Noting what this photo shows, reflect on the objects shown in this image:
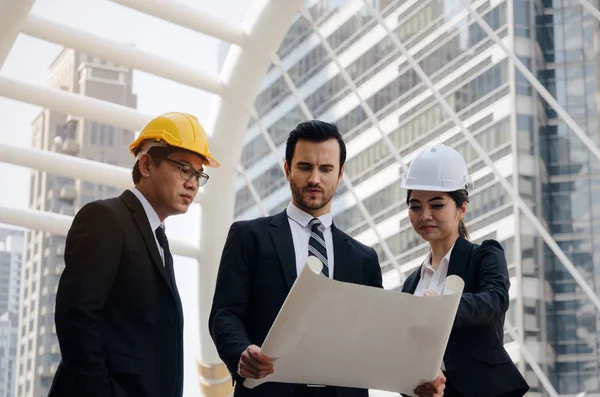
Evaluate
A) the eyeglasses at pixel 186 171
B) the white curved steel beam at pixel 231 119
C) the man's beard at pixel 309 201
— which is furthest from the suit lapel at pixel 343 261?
the white curved steel beam at pixel 231 119

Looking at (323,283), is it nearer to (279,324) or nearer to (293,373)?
(279,324)

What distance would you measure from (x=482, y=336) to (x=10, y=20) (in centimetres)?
402

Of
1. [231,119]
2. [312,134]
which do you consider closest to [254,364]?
[312,134]

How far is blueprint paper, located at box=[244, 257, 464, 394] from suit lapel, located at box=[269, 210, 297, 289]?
1.11ft

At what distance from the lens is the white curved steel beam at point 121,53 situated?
23.7ft

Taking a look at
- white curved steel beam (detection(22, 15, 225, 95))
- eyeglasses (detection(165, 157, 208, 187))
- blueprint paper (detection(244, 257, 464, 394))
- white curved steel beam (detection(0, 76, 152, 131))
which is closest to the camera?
blueprint paper (detection(244, 257, 464, 394))

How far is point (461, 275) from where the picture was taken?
3.40 meters

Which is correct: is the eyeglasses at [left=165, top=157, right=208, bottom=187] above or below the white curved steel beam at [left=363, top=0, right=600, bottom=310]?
below

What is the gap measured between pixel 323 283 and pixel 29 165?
5613 millimetres

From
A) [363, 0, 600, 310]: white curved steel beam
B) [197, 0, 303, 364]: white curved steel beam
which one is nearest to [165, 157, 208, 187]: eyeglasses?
[363, 0, 600, 310]: white curved steel beam

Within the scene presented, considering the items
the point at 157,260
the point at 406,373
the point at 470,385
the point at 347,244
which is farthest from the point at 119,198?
the point at 470,385

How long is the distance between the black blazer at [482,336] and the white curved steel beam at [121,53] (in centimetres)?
463

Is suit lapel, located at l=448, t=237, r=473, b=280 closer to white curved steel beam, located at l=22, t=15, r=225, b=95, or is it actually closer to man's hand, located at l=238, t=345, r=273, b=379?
man's hand, located at l=238, t=345, r=273, b=379

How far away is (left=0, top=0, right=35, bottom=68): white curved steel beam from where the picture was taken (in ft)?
20.1
